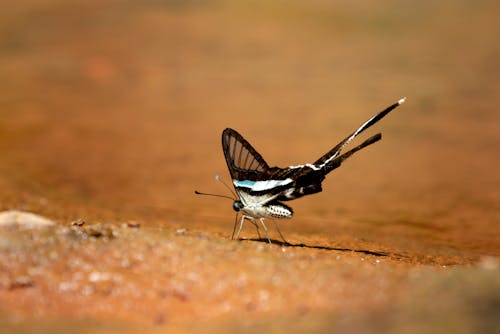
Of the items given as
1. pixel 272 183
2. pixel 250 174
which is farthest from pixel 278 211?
pixel 250 174

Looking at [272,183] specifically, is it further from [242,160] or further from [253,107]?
[253,107]

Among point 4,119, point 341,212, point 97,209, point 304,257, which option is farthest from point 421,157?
point 4,119

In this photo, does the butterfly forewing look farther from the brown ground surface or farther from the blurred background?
the blurred background

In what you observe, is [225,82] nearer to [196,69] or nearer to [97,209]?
[196,69]

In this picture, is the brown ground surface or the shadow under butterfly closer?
the brown ground surface

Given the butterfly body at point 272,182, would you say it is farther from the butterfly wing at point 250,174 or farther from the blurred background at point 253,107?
the blurred background at point 253,107

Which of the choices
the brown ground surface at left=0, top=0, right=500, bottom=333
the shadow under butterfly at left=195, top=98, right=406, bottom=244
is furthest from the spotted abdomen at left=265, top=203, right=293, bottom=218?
the brown ground surface at left=0, top=0, right=500, bottom=333

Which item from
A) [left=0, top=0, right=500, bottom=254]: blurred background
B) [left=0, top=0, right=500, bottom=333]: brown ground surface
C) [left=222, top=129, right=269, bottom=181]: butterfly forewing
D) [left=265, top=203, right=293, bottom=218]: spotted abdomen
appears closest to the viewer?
[left=0, top=0, right=500, bottom=333]: brown ground surface
